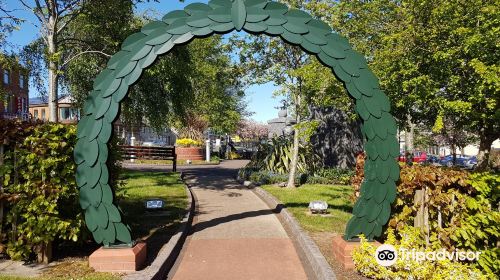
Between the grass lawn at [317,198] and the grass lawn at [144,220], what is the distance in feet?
9.14

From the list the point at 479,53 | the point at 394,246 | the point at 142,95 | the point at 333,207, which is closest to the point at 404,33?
the point at 479,53

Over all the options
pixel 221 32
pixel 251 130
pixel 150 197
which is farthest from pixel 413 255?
pixel 251 130

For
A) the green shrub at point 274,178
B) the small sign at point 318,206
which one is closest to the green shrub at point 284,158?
the green shrub at point 274,178

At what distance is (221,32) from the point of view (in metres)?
5.39

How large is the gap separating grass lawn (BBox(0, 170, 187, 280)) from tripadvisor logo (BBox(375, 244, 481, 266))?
3.33m

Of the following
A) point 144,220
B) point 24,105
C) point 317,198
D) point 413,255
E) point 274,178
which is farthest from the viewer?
point 24,105

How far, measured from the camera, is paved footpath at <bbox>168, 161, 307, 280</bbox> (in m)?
5.36

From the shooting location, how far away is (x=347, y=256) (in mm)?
5246

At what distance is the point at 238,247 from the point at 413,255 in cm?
299

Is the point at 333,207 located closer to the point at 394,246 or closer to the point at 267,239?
the point at 267,239

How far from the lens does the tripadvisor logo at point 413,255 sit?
14.7ft

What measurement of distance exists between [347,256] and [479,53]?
713 cm

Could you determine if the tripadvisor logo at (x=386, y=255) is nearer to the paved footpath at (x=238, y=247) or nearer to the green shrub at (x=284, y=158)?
the paved footpath at (x=238, y=247)

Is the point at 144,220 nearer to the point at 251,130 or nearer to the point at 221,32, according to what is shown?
the point at 221,32
